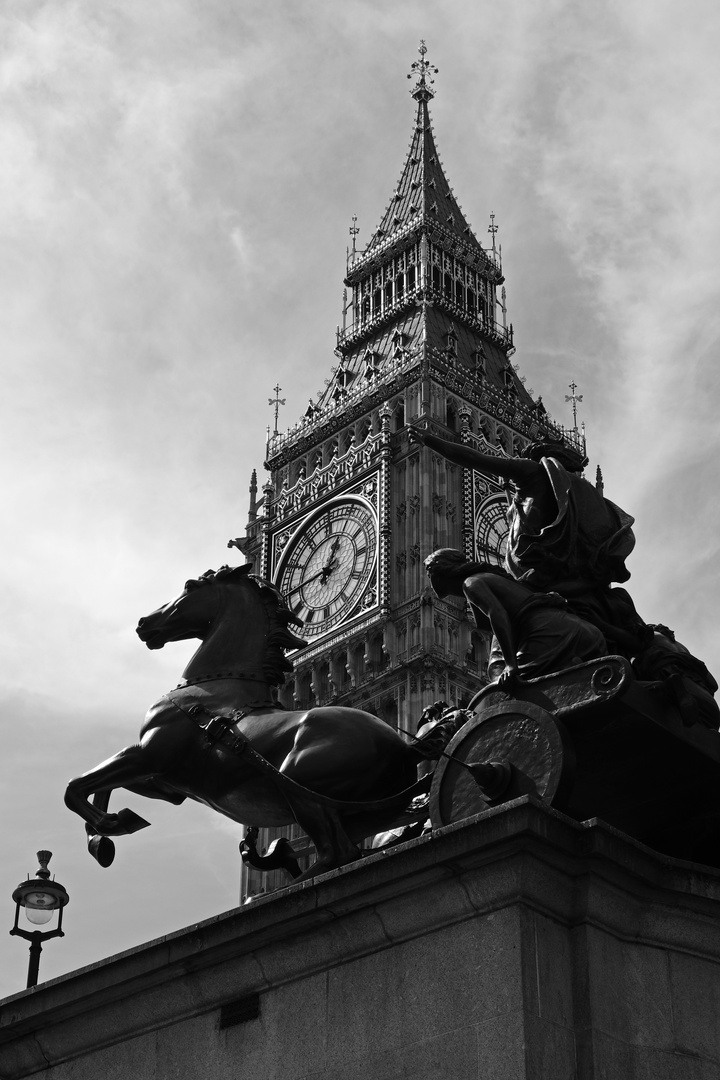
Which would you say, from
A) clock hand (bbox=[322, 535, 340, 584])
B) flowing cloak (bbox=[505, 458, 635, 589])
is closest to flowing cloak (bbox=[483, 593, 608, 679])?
flowing cloak (bbox=[505, 458, 635, 589])

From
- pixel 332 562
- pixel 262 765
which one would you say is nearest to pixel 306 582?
pixel 332 562

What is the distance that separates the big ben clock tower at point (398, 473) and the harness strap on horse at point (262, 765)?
53.9m

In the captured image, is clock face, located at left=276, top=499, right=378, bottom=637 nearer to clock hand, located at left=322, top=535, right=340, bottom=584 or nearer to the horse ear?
clock hand, located at left=322, top=535, right=340, bottom=584

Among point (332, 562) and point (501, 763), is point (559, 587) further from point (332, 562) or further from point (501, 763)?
point (332, 562)

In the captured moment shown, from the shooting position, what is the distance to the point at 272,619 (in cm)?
1281

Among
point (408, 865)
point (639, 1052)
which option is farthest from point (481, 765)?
point (639, 1052)

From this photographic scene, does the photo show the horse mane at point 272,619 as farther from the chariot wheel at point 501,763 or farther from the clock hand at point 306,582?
the clock hand at point 306,582

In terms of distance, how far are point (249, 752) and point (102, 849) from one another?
5.15ft

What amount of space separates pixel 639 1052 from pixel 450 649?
200 feet

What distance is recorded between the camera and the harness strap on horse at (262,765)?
1092 cm

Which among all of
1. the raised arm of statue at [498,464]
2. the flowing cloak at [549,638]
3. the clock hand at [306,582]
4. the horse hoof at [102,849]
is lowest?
the horse hoof at [102,849]

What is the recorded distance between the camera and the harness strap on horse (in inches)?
430

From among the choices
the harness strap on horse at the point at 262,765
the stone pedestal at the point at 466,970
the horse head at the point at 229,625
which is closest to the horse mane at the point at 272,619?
the horse head at the point at 229,625

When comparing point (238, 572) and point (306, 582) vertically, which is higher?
point (306, 582)
